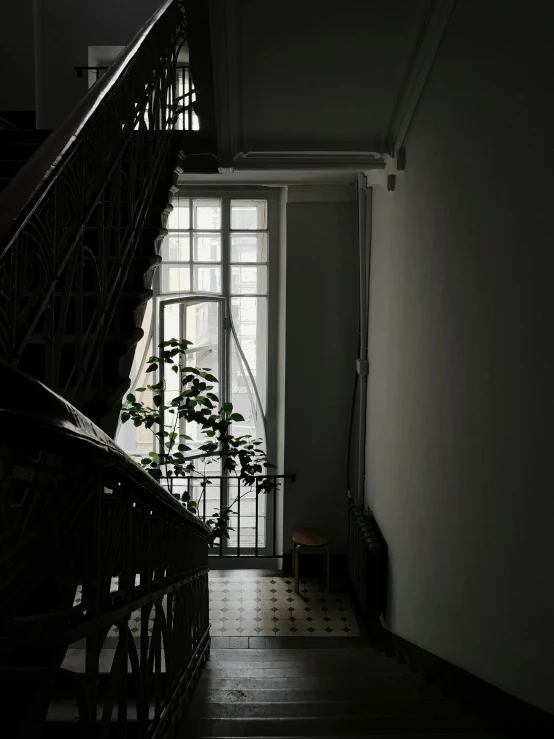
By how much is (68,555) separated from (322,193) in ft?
17.2

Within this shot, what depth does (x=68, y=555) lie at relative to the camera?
118cm

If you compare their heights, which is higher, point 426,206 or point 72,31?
point 72,31

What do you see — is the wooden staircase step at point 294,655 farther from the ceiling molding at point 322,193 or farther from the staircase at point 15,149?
the ceiling molding at point 322,193

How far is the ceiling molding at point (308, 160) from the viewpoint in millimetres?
4395

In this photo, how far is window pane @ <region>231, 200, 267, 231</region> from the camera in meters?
6.52

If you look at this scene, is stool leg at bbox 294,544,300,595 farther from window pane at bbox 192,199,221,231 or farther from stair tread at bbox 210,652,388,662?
window pane at bbox 192,199,221,231

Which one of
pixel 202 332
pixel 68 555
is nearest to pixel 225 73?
pixel 68 555

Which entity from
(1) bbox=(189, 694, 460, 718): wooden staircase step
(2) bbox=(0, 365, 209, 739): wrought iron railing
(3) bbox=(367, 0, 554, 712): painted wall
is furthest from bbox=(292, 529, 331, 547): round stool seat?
(2) bbox=(0, 365, 209, 739): wrought iron railing

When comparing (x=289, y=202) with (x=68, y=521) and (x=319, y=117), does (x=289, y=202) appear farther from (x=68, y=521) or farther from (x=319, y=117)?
(x=68, y=521)

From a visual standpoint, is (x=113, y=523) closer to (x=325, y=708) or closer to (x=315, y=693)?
(x=325, y=708)

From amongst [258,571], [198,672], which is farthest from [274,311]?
[198,672]

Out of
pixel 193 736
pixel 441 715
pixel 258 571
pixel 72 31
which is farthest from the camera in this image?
pixel 258 571

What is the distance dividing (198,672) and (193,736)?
945 mm

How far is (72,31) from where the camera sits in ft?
19.2
